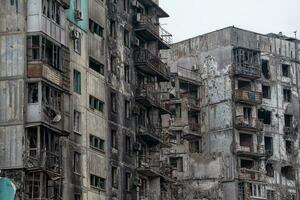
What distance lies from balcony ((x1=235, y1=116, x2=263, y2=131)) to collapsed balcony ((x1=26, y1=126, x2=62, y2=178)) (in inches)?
1428

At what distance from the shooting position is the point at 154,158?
7062 cm

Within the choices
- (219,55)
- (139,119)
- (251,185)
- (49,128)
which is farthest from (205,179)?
(49,128)

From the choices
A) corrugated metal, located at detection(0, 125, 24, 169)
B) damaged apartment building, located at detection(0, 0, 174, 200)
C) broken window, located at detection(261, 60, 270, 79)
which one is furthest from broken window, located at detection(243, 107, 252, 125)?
corrugated metal, located at detection(0, 125, 24, 169)

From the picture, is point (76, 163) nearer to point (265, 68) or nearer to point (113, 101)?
point (113, 101)

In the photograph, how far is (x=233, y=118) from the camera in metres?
86.7

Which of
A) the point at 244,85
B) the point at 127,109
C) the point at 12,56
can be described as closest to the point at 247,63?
the point at 244,85

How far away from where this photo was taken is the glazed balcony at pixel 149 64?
68938 millimetres

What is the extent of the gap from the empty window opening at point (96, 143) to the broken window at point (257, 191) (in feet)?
92.8

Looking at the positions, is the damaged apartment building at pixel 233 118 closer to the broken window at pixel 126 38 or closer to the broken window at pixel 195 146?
the broken window at pixel 195 146

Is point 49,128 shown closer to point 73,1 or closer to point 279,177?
point 73,1

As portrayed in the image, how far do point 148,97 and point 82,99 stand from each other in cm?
1055

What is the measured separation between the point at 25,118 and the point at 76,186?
7.75 metres

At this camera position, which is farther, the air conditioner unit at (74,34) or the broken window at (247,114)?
the broken window at (247,114)

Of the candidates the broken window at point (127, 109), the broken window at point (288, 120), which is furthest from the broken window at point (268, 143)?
the broken window at point (127, 109)
